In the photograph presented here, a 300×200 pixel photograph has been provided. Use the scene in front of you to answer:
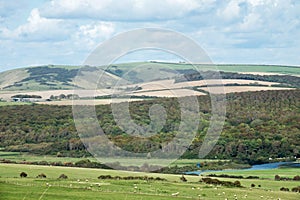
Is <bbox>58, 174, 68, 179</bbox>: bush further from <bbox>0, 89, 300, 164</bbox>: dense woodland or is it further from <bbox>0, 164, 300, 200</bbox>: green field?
<bbox>0, 89, 300, 164</bbox>: dense woodland

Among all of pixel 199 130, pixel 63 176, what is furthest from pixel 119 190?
pixel 199 130

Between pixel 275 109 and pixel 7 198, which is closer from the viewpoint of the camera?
pixel 7 198

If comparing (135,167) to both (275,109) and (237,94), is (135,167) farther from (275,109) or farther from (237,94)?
(237,94)

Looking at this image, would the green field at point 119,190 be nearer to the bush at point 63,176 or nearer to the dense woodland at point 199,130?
the bush at point 63,176

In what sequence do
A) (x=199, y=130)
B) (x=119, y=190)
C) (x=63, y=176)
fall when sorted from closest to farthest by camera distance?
(x=119, y=190) < (x=63, y=176) < (x=199, y=130)

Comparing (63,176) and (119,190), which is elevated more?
(119,190)

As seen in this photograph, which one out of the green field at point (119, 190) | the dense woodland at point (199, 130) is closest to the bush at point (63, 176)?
the green field at point (119, 190)

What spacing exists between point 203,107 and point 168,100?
1419 cm

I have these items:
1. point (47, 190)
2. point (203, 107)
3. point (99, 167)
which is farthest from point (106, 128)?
point (47, 190)

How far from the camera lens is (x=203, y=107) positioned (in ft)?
345

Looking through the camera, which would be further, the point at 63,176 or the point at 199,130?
the point at 199,130

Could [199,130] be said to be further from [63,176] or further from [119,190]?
[119,190]

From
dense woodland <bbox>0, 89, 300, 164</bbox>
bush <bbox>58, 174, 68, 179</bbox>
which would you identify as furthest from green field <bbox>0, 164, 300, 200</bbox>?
dense woodland <bbox>0, 89, 300, 164</bbox>

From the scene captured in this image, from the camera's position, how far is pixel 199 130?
314 feet
